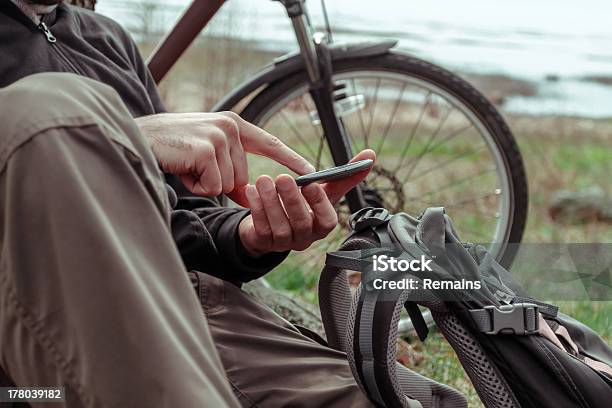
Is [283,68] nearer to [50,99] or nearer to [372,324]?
A: [372,324]

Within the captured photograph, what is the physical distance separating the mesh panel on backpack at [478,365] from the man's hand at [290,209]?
24 cm

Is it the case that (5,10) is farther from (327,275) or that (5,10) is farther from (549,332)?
(549,332)

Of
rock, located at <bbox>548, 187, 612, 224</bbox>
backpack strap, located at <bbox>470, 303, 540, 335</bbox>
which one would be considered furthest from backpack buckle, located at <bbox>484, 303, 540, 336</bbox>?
rock, located at <bbox>548, 187, 612, 224</bbox>

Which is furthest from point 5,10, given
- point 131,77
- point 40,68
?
point 131,77

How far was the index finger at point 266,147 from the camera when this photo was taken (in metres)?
1.72

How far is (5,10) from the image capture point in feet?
5.98

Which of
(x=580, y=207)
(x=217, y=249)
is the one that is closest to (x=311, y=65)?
(x=217, y=249)

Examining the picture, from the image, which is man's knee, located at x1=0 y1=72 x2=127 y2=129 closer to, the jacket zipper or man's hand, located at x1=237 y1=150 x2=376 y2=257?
man's hand, located at x1=237 y1=150 x2=376 y2=257

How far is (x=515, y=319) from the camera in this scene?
1604 millimetres

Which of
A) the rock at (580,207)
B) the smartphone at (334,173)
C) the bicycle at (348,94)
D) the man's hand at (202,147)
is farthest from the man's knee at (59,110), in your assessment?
the rock at (580,207)

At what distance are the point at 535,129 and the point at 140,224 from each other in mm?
5006

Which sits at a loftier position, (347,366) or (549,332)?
(549,332)

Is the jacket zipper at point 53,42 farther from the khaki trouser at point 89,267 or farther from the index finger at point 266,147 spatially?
the khaki trouser at point 89,267

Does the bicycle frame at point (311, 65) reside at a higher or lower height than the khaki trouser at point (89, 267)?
lower
